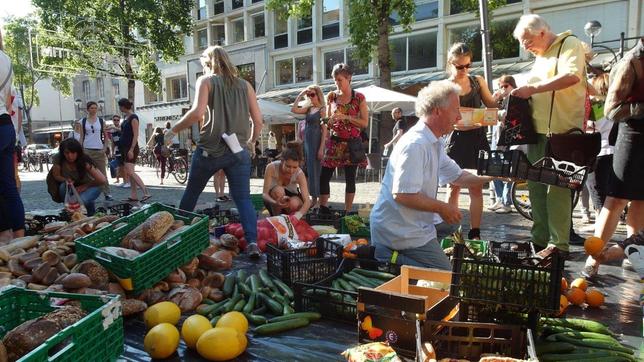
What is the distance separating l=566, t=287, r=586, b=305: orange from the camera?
10.9ft

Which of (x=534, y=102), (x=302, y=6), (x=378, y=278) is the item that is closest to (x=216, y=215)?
(x=378, y=278)

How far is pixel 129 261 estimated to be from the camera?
10.4ft

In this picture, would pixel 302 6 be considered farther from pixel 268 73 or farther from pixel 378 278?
pixel 378 278

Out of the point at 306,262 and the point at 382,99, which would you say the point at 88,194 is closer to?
the point at 306,262

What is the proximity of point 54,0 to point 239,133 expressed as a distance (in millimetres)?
27948

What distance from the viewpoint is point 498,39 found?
2053cm

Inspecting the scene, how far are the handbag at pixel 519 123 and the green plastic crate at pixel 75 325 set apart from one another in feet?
11.7

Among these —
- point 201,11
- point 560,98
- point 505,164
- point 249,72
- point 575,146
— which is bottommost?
point 505,164

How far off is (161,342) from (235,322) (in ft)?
1.32

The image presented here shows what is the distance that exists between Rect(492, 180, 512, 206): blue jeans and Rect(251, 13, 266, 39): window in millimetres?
25522

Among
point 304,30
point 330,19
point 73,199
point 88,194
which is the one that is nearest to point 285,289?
point 73,199

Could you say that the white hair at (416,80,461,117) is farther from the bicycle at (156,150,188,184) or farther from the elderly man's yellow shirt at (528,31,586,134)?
the bicycle at (156,150,188,184)

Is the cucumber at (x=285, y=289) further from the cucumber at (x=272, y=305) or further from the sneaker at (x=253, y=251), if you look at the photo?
the sneaker at (x=253, y=251)

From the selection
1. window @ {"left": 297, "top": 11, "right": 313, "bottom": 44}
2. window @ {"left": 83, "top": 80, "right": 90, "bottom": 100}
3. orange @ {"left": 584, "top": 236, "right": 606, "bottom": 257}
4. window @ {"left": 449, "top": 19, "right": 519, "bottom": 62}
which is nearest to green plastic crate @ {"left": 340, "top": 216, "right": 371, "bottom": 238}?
orange @ {"left": 584, "top": 236, "right": 606, "bottom": 257}
